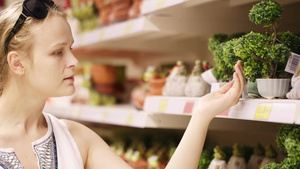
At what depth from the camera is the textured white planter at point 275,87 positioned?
129 cm

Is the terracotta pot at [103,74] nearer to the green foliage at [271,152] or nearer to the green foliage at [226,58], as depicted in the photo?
the green foliage at [226,58]

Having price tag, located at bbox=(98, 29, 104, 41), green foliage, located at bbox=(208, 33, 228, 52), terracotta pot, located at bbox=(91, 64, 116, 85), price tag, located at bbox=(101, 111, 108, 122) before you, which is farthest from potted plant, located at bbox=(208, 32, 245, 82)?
terracotta pot, located at bbox=(91, 64, 116, 85)

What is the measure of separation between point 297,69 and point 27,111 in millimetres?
909

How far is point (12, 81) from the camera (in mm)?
1568

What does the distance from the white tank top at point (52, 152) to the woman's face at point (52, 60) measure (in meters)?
0.17

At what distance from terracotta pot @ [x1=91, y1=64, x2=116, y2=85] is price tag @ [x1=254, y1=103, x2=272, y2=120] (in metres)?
1.93

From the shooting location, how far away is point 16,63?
1.51 meters

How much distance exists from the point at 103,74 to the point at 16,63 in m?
1.59

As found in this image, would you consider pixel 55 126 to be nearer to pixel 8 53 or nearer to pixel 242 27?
pixel 8 53

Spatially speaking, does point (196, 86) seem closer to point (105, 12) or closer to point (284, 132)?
point (284, 132)

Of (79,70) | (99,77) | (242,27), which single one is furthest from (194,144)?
(79,70)

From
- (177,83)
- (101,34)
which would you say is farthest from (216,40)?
(101,34)

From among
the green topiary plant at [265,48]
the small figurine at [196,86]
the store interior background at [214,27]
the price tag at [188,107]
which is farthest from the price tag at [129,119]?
the green topiary plant at [265,48]

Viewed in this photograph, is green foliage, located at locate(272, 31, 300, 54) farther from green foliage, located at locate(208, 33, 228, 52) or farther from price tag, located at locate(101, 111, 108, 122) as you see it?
price tag, located at locate(101, 111, 108, 122)
